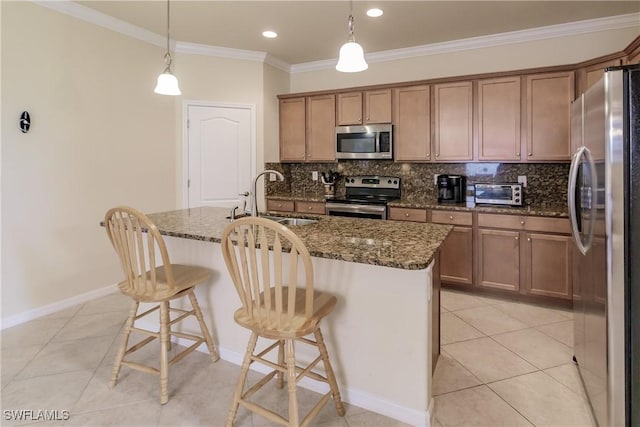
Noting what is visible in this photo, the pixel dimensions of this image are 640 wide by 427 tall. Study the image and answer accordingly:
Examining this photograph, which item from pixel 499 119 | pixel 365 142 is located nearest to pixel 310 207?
pixel 365 142

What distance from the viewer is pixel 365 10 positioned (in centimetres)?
339

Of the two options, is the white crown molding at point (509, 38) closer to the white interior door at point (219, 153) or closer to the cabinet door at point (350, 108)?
the cabinet door at point (350, 108)

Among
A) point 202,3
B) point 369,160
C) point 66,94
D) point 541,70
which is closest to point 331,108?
point 369,160

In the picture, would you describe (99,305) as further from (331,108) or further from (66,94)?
(331,108)

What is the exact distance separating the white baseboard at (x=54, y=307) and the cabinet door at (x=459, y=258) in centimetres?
336

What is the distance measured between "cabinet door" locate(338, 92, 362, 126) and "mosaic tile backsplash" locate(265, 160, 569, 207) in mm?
557

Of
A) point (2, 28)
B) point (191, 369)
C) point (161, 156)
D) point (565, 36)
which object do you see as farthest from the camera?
point (161, 156)

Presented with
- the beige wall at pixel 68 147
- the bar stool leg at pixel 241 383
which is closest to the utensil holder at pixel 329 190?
the beige wall at pixel 68 147

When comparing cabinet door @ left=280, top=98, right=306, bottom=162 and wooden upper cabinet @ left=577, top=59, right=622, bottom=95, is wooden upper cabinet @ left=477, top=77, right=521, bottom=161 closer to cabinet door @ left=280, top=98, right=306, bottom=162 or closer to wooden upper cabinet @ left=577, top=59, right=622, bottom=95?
wooden upper cabinet @ left=577, top=59, right=622, bottom=95

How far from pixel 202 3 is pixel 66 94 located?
4.76 ft

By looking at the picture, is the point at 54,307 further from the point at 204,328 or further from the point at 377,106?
the point at 377,106

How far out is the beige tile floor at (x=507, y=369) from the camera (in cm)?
195

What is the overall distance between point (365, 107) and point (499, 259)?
2.22 meters

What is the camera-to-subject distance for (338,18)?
353 centimetres
